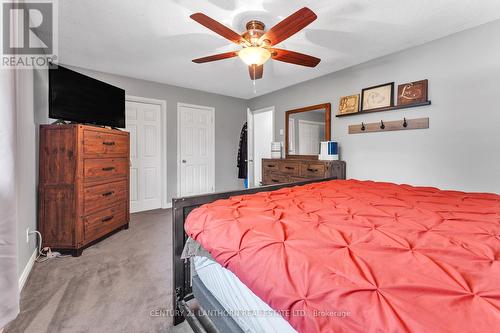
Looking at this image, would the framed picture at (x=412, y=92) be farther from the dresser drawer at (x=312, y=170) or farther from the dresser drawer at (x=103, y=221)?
the dresser drawer at (x=103, y=221)

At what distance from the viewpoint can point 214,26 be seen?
1.75 m

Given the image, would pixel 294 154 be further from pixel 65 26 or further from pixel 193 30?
pixel 65 26

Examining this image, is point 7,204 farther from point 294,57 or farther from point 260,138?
point 260,138

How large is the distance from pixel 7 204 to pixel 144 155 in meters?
3.23

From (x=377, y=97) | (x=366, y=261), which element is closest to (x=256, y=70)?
(x=377, y=97)

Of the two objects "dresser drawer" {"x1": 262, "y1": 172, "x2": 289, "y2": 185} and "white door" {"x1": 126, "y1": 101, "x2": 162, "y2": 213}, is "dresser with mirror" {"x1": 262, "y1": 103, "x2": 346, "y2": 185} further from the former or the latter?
"white door" {"x1": 126, "y1": 101, "x2": 162, "y2": 213}

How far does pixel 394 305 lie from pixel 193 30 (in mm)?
2692

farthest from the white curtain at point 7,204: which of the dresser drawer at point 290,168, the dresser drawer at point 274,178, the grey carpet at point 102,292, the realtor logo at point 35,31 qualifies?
the dresser drawer at point 274,178

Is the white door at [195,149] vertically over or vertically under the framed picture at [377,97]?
under

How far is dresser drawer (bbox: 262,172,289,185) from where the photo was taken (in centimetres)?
396

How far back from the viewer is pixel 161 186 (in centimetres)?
426

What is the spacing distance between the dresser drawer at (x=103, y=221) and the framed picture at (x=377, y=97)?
355 cm

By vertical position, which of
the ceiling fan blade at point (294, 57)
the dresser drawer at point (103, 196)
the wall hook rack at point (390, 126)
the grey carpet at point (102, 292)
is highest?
the ceiling fan blade at point (294, 57)

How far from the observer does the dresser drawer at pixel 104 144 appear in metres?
2.53
